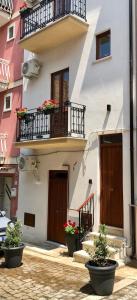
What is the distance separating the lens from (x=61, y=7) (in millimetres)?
10898

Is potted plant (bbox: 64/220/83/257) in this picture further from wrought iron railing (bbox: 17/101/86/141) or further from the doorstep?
wrought iron railing (bbox: 17/101/86/141)

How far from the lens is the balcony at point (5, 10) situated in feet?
48.4

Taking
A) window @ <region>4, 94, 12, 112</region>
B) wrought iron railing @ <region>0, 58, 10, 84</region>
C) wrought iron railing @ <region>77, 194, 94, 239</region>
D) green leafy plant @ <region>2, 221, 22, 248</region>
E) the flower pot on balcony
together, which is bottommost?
the flower pot on balcony

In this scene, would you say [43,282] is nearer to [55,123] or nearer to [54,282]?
[54,282]

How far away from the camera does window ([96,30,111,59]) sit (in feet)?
32.1

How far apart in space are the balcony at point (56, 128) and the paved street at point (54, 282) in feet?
11.4

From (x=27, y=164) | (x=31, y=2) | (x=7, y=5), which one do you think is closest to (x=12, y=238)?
(x=27, y=164)

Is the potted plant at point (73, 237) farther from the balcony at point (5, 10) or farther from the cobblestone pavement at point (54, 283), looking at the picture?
the balcony at point (5, 10)

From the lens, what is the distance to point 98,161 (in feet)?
31.3

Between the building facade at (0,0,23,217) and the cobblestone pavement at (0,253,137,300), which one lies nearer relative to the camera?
the cobblestone pavement at (0,253,137,300)

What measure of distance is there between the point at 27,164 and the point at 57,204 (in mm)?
2051

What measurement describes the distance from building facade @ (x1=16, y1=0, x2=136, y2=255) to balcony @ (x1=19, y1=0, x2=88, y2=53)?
0.11 ft

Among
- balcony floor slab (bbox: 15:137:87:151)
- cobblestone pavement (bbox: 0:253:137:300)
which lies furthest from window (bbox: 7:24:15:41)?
cobblestone pavement (bbox: 0:253:137:300)

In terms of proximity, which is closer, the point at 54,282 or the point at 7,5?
the point at 54,282
